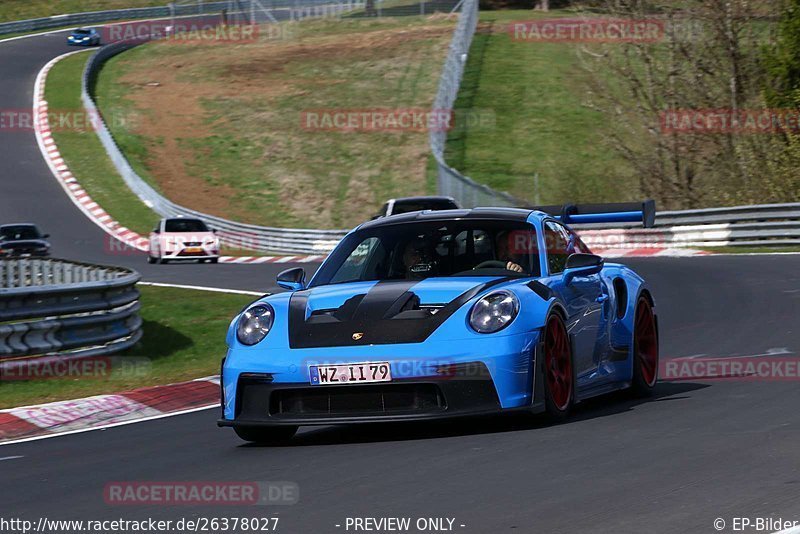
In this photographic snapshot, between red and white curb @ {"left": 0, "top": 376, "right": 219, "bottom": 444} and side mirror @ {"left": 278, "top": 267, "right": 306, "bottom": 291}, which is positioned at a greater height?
side mirror @ {"left": 278, "top": 267, "right": 306, "bottom": 291}

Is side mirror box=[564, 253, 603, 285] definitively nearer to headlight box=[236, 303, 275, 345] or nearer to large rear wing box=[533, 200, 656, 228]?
large rear wing box=[533, 200, 656, 228]

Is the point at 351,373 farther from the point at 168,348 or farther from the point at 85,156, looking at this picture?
the point at 85,156

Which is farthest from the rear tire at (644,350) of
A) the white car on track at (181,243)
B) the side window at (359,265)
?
the white car on track at (181,243)

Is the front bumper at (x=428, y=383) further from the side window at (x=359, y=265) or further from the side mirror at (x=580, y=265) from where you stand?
the side window at (x=359, y=265)

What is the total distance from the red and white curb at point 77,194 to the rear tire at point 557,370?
21.7 m

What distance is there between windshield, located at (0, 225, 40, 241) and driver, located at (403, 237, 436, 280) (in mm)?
25774

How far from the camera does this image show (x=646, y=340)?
31.1 ft

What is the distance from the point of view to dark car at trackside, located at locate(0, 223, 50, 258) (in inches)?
1251

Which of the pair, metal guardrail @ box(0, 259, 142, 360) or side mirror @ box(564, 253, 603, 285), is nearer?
side mirror @ box(564, 253, 603, 285)

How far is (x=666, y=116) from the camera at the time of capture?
1232 inches

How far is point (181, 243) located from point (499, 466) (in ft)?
83.4

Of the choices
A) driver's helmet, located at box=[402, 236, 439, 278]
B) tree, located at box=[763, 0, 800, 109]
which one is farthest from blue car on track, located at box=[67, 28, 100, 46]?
driver's helmet, located at box=[402, 236, 439, 278]

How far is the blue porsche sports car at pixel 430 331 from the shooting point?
7.23 metres

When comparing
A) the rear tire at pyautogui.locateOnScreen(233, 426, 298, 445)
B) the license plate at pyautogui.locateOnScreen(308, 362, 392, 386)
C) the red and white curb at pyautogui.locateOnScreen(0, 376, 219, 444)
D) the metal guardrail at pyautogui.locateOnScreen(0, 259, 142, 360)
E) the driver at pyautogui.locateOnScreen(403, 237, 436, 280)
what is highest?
the driver at pyautogui.locateOnScreen(403, 237, 436, 280)
